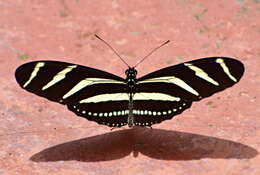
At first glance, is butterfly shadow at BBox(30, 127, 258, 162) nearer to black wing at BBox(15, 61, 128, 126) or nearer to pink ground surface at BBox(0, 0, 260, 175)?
pink ground surface at BBox(0, 0, 260, 175)

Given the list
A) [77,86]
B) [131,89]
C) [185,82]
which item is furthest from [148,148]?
[77,86]

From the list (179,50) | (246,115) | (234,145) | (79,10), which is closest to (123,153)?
(234,145)

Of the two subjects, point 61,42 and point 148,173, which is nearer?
Result: point 148,173

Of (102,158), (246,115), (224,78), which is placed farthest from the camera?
(246,115)

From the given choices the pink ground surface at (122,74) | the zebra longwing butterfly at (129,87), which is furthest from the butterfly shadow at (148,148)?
the zebra longwing butterfly at (129,87)

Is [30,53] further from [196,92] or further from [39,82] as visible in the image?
[196,92]
